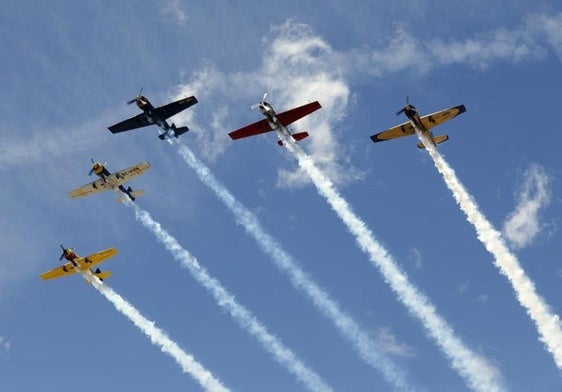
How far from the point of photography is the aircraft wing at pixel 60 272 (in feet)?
386

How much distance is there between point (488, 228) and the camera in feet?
339

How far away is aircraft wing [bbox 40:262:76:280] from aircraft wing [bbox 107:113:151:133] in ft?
64.3

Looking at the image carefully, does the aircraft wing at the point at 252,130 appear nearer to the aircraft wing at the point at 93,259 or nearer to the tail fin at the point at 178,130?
the tail fin at the point at 178,130

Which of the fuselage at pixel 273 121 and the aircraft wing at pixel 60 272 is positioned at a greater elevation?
the fuselage at pixel 273 121

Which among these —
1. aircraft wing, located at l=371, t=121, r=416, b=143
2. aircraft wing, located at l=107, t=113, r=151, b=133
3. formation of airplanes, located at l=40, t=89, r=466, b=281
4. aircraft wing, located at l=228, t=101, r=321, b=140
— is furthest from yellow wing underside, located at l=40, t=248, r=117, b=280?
aircraft wing, located at l=371, t=121, r=416, b=143

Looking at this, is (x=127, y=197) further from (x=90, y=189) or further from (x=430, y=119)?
(x=430, y=119)

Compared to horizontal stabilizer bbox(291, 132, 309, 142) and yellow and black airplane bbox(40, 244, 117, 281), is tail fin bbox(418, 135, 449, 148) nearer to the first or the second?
horizontal stabilizer bbox(291, 132, 309, 142)

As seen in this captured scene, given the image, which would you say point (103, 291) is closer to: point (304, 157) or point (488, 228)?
point (304, 157)

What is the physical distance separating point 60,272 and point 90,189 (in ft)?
41.7

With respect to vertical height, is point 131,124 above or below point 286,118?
below

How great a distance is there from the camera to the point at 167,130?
11106 cm

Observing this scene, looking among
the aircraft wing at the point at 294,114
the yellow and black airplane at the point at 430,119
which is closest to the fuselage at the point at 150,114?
the aircraft wing at the point at 294,114

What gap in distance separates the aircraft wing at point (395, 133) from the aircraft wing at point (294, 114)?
32.7 feet

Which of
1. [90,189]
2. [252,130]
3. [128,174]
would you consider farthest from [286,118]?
[90,189]
